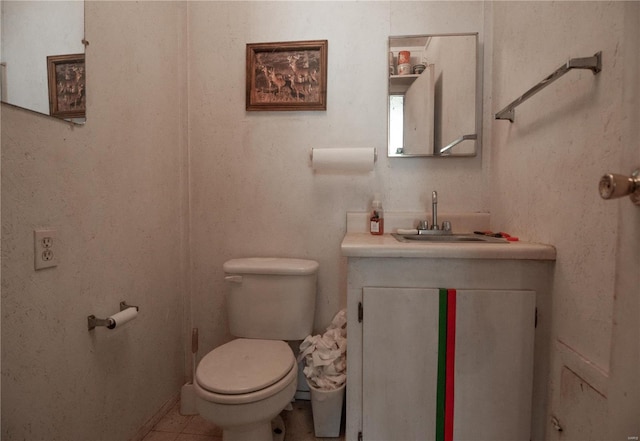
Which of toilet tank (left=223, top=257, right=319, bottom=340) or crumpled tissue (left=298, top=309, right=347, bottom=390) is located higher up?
toilet tank (left=223, top=257, right=319, bottom=340)

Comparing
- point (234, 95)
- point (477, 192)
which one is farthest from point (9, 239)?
point (477, 192)

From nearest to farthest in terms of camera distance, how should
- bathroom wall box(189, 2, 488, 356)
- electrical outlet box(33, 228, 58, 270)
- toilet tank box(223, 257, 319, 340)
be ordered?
electrical outlet box(33, 228, 58, 270), toilet tank box(223, 257, 319, 340), bathroom wall box(189, 2, 488, 356)

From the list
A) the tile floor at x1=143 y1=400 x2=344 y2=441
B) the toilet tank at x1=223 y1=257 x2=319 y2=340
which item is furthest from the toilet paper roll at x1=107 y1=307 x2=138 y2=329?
the tile floor at x1=143 y1=400 x2=344 y2=441

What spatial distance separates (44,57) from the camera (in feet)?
2.67

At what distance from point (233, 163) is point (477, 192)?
122 centimetres

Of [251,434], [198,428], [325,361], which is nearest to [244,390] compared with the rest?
[251,434]

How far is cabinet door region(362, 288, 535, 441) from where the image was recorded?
0.92 m

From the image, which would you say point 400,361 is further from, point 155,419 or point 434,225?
point 155,419

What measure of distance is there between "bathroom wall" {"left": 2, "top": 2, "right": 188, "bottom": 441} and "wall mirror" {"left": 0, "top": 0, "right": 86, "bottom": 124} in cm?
4

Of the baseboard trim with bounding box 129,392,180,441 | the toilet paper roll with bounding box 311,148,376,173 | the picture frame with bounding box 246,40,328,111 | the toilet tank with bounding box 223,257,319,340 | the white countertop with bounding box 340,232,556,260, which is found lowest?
the baseboard trim with bounding box 129,392,180,441

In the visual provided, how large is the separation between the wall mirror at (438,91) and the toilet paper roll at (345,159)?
0.21m

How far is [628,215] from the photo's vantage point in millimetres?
434

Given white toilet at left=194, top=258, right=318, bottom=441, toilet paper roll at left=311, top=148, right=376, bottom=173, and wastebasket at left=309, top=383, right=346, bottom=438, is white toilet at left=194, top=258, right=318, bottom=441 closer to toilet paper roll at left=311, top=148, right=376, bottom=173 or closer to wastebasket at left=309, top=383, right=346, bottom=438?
wastebasket at left=309, top=383, right=346, bottom=438

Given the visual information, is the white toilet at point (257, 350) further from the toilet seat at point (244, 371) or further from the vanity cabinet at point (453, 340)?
the vanity cabinet at point (453, 340)
